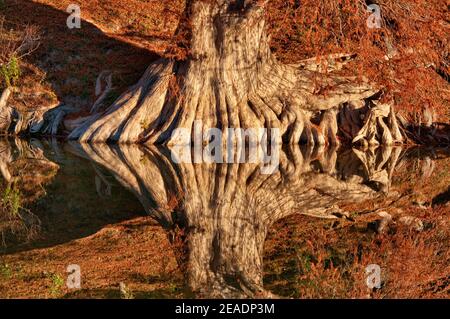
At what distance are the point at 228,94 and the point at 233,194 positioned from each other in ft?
22.9

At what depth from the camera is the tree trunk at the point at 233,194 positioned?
9195 mm

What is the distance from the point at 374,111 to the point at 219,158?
219 inches

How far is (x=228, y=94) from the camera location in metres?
19.4

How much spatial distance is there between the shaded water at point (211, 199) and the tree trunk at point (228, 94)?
4.38 ft

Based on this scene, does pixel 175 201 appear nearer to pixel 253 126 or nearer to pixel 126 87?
pixel 253 126

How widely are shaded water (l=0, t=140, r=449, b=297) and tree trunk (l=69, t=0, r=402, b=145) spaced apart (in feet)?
4.38

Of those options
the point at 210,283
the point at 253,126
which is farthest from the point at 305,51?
the point at 210,283
